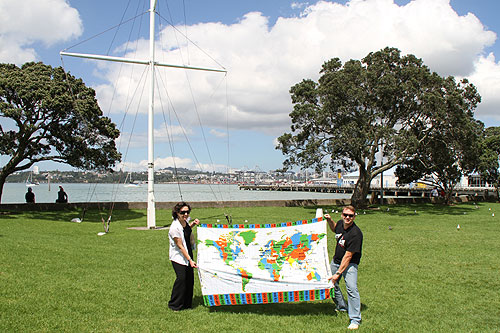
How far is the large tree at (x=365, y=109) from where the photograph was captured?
29.0m

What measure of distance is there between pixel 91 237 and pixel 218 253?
992cm

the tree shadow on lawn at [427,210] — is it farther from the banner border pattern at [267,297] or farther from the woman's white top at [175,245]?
the woman's white top at [175,245]

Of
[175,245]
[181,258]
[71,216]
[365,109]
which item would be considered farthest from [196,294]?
[365,109]

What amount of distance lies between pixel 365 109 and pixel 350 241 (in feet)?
86.7

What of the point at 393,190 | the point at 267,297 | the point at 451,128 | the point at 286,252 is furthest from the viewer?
the point at 393,190

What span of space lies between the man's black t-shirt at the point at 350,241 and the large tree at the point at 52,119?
19270mm

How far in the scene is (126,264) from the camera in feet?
33.1

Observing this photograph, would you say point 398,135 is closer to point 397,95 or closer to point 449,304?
point 397,95

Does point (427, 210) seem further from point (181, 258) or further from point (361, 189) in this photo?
point (181, 258)

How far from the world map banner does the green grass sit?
36 cm

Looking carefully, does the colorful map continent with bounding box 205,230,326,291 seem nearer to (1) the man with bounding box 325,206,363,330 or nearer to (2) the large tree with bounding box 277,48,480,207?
(1) the man with bounding box 325,206,363,330


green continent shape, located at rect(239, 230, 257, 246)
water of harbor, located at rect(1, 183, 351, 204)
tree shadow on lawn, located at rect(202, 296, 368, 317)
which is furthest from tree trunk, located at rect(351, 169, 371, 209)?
green continent shape, located at rect(239, 230, 257, 246)

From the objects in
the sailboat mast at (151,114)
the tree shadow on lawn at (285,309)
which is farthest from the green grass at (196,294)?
the sailboat mast at (151,114)

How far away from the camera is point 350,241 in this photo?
6066 millimetres
